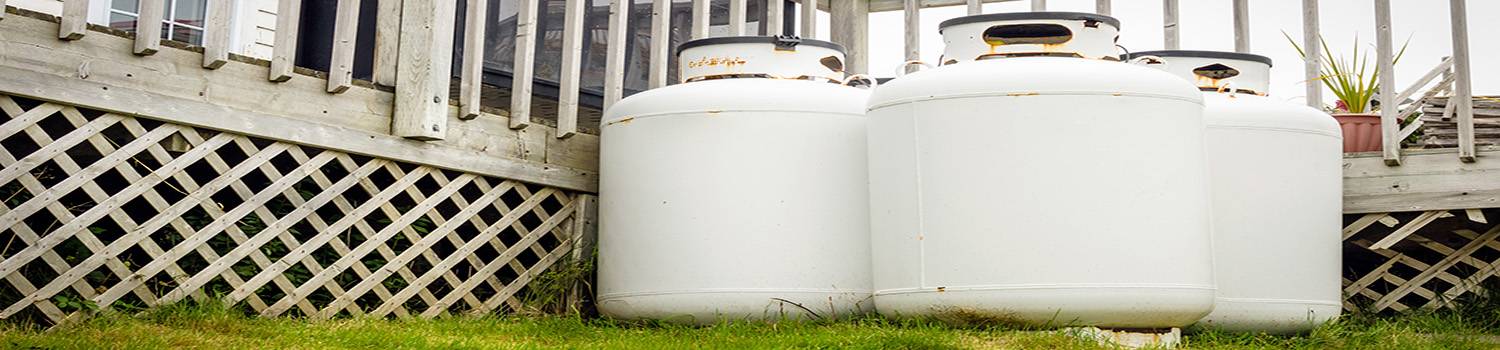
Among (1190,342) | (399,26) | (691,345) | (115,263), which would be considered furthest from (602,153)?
(1190,342)

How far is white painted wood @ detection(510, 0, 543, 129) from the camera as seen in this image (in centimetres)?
556

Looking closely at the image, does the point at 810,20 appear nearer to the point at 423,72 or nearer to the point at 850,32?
the point at 850,32

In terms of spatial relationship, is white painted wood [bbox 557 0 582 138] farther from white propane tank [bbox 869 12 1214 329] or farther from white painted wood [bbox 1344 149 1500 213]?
white painted wood [bbox 1344 149 1500 213]

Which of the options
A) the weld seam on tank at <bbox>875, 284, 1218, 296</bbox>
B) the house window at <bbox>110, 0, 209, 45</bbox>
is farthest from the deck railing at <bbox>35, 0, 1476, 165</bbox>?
the weld seam on tank at <bbox>875, 284, 1218, 296</bbox>

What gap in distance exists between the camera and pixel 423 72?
16.9ft

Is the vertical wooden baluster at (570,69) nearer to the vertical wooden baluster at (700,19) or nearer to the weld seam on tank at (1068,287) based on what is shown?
the vertical wooden baluster at (700,19)

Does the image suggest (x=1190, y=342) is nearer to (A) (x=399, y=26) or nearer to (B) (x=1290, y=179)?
(B) (x=1290, y=179)

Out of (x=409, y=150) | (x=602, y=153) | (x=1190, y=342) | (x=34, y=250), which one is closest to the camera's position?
(x=34, y=250)

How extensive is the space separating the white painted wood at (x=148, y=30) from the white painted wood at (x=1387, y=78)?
15.1ft

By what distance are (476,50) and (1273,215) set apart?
3.03m

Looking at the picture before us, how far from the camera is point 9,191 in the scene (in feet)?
14.2

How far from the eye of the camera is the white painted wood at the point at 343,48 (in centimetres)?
489

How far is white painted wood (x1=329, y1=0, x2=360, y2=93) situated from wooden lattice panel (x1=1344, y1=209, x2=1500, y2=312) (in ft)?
13.6

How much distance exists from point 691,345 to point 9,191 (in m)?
2.12
